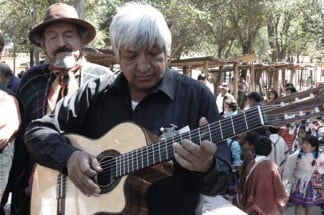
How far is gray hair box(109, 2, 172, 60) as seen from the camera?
1.99 meters

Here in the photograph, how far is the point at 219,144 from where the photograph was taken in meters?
1.92

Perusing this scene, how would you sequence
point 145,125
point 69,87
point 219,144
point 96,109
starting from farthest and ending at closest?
point 69,87
point 96,109
point 145,125
point 219,144

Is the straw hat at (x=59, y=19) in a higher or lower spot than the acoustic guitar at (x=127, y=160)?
higher

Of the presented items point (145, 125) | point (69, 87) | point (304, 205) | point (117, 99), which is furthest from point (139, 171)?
point (304, 205)

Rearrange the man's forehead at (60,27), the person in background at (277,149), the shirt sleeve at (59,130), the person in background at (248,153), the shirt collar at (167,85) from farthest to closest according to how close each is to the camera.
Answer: the person in background at (277,149)
the person in background at (248,153)
the man's forehead at (60,27)
the shirt sleeve at (59,130)
the shirt collar at (167,85)

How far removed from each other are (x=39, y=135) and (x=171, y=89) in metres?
0.69

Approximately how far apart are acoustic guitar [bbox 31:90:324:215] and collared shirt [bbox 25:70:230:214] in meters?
0.05

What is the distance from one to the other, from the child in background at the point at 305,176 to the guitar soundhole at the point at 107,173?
14.5 feet

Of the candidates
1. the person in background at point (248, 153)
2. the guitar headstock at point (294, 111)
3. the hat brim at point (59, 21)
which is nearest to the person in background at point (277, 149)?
the person in background at point (248, 153)

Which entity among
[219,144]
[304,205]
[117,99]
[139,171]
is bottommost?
[304,205]

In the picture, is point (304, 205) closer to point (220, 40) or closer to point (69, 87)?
point (69, 87)

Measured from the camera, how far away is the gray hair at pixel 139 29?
1989mm

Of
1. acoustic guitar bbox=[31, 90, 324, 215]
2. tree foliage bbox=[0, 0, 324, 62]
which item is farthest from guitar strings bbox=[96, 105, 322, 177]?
tree foliage bbox=[0, 0, 324, 62]

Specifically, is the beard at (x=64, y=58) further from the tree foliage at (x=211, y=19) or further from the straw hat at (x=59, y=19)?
the tree foliage at (x=211, y=19)
